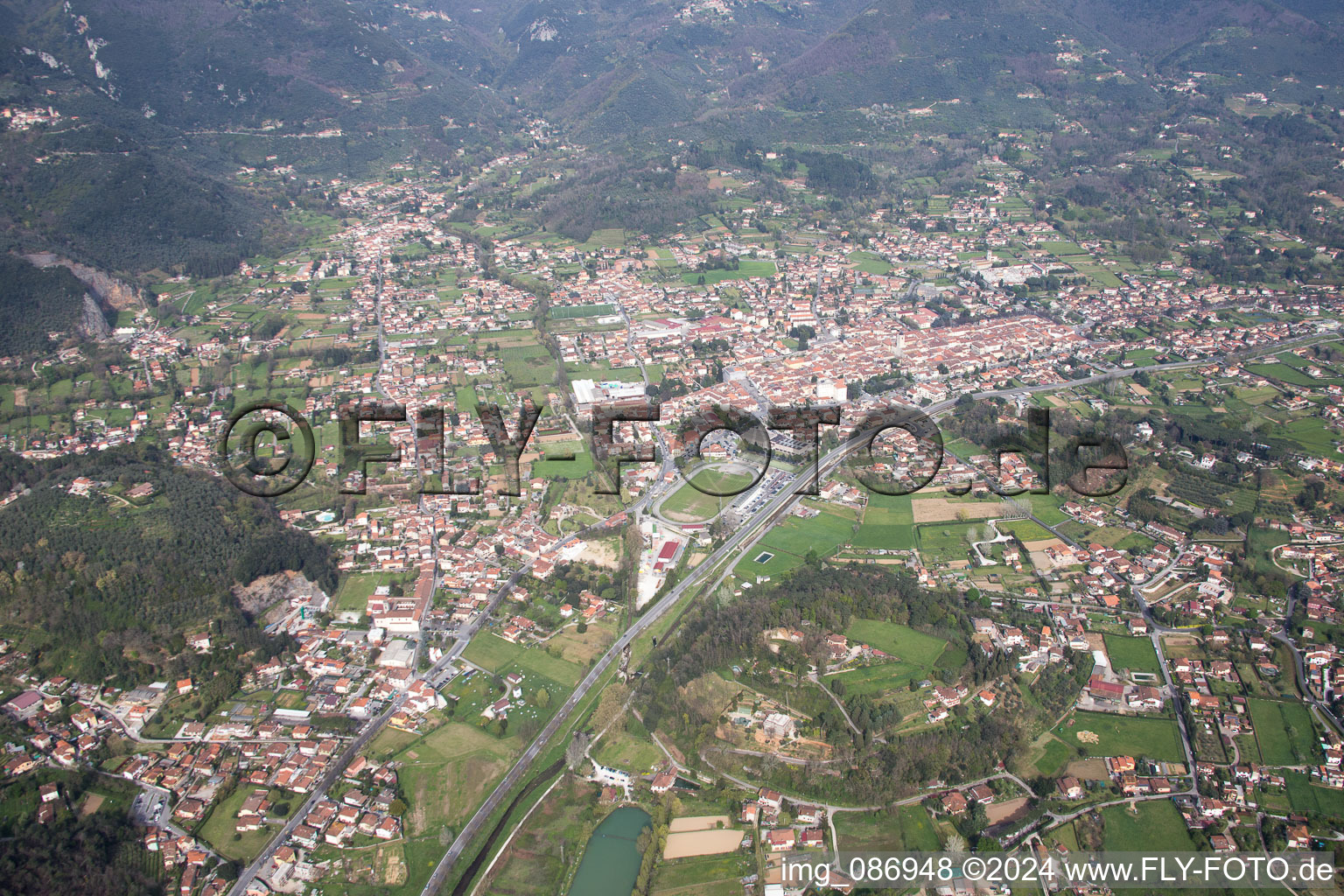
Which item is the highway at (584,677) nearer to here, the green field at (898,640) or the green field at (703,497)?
the green field at (703,497)

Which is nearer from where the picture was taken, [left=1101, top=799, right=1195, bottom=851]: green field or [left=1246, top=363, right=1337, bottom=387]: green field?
[left=1101, top=799, right=1195, bottom=851]: green field

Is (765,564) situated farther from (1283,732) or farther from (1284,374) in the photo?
(1284,374)

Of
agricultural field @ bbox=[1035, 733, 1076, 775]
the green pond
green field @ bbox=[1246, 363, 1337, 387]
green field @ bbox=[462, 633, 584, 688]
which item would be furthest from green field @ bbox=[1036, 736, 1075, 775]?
green field @ bbox=[1246, 363, 1337, 387]

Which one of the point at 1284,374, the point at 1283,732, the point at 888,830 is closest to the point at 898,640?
the point at 888,830

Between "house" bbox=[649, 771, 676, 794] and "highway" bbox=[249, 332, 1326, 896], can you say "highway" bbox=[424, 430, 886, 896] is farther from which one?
"house" bbox=[649, 771, 676, 794]

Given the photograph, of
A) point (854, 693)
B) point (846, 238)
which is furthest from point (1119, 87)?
point (854, 693)

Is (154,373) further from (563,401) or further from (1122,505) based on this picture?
(1122,505)
